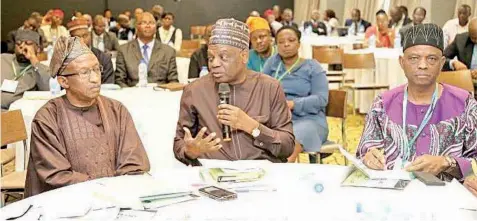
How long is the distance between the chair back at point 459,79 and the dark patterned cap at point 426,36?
199 cm

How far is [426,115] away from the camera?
2.78 meters

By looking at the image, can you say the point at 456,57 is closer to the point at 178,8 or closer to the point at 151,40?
the point at 151,40

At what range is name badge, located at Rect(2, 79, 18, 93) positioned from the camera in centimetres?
532

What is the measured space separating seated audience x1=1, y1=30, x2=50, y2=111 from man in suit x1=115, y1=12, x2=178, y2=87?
2.17ft

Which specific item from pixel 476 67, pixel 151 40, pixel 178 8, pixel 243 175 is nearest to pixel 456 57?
pixel 476 67

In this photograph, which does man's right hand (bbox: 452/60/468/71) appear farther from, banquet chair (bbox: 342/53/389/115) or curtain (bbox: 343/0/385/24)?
curtain (bbox: 343/0/385/24)

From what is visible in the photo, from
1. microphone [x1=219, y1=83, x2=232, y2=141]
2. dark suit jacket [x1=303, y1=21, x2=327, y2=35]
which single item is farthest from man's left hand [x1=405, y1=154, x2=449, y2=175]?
dark suit jacket [x1=303, y1=21, x2=327, y2=35]

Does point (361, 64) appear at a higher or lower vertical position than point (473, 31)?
lower

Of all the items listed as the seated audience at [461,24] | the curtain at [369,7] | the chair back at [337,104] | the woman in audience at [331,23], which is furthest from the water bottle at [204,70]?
the curtain at [369,7]

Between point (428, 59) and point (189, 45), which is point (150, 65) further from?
point (189, 45)

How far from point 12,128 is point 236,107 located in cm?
154

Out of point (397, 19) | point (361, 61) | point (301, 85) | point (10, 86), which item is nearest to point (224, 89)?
point (301, 85)

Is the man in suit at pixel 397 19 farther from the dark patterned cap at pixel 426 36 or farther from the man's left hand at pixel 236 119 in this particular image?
the man's left hand at pixel 236 119

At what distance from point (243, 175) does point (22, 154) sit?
2608mm
